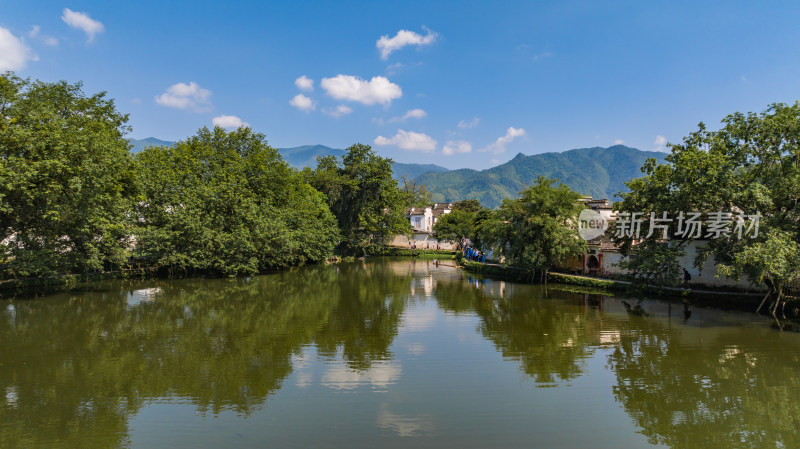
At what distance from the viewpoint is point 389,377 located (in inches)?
363

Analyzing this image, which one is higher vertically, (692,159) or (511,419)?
(692,159)

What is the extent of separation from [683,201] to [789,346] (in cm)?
666

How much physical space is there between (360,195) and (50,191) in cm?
2937

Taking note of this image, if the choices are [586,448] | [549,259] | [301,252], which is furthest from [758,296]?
[301,252]

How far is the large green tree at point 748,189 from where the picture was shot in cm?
1343

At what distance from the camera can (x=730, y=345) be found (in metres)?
11.7

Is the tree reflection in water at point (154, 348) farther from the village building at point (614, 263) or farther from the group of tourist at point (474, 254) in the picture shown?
the group of tourist at point (474, 254)

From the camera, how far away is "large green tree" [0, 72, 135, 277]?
1681 centimetres

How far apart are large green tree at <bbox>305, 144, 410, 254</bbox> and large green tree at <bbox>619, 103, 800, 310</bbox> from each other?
29.6m

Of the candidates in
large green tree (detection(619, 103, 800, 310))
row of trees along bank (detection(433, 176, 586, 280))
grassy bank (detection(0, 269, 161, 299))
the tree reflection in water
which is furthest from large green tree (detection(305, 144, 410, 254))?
large green tree (detection(619, 103, 800, 310))

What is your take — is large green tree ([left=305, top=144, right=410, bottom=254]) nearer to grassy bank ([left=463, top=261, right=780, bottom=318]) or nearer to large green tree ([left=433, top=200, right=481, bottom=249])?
large green tree ([left=433, top=200, right=481, bottom=249])

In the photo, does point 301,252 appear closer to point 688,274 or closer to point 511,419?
point 688,274

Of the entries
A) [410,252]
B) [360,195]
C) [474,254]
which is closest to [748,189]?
[474,254]

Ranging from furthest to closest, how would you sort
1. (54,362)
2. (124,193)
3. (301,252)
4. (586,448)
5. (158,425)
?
(301,252) → (124,193) → (54,362) → (158,425) → (586,448)
